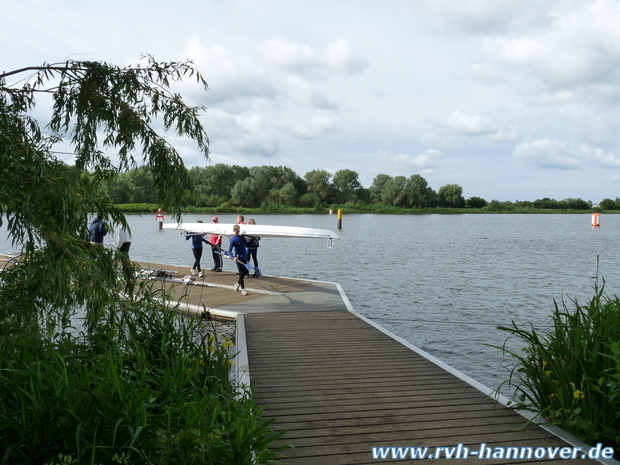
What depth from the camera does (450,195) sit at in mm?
105500

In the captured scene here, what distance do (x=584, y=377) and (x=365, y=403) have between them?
183 centimetres

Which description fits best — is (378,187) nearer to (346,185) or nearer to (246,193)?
(346,185)

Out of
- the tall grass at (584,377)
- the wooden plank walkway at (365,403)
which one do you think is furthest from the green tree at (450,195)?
the tall grass at (584,377)

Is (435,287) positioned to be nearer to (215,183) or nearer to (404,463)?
(404,463)

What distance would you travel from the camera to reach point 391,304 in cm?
1447

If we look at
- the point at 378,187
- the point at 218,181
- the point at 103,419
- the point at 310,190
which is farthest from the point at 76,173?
the point at 378,187

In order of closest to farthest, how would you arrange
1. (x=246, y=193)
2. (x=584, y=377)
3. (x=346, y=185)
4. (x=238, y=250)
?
(x=584, y=377), (x=238, y=250), (x=246, y=193), (x=346, y=185)

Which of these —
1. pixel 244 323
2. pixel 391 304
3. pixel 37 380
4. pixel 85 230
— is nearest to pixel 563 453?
pixel 37 380

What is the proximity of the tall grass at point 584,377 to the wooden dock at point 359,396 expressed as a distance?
0.17 meters

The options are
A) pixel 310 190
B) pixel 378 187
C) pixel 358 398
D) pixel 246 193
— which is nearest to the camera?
pixel 358 398

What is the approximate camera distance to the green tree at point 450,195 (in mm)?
105500

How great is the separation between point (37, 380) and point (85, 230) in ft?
4.62

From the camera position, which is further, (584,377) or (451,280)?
(451,280)

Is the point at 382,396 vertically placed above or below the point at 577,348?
below
